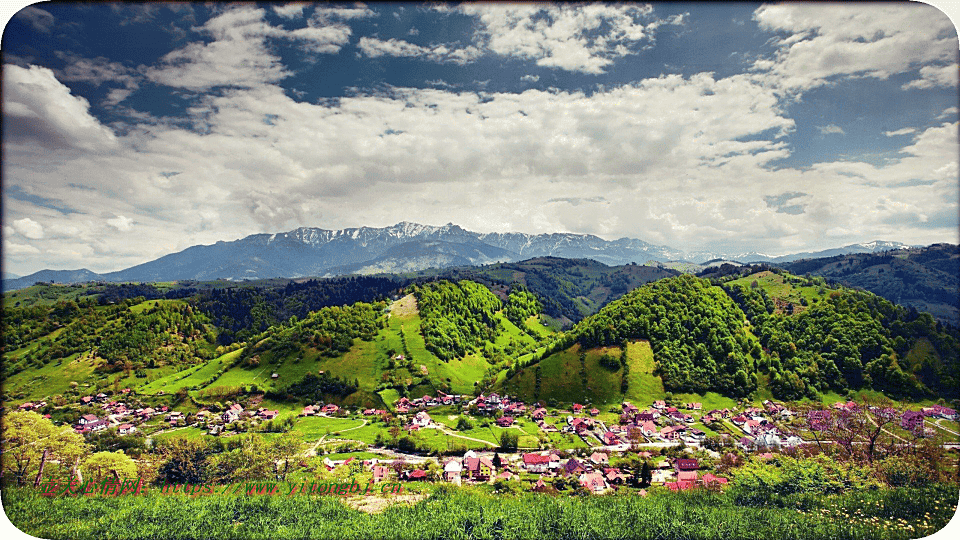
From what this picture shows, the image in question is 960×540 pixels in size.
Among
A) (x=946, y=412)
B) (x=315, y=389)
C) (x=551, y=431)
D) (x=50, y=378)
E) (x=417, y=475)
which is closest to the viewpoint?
(x=417, y=475)

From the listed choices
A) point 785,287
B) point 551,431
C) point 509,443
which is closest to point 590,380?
point 551,431

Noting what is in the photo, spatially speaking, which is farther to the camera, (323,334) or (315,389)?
(323,334)

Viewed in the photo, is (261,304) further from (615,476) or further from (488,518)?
(488,518)

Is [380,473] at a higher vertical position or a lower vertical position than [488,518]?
lower

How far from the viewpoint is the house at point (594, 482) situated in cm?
3222

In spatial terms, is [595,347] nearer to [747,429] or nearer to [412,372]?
[747,429]

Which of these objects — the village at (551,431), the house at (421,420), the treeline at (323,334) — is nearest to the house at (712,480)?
the village at (551,431)

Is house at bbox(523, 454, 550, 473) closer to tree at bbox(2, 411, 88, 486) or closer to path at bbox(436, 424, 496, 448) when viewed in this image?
path at bbox(436, 424, 496, 448)

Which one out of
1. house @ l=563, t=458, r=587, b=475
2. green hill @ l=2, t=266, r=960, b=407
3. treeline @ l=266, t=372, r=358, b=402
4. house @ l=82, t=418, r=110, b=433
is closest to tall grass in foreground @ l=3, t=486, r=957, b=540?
house @ l=563, t=458, r=587, b=475

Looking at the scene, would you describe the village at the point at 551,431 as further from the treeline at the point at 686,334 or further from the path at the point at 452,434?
the treeline at the point at 686,334

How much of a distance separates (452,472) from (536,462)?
8365 mm

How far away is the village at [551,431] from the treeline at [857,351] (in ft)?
20.8

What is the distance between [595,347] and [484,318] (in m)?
45.6

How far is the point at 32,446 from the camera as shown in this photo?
80.7ft
